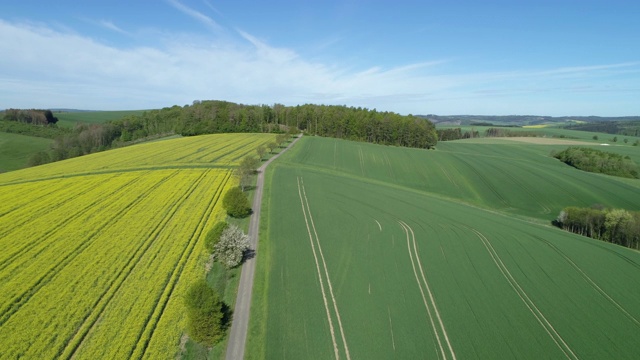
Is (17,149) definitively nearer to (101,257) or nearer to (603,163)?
(101,257)

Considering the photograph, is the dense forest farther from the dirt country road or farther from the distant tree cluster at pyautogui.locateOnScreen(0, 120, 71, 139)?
the dirt country road

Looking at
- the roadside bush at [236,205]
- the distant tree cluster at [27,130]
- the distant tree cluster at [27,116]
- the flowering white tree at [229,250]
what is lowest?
the flowering white tree at [229,250]

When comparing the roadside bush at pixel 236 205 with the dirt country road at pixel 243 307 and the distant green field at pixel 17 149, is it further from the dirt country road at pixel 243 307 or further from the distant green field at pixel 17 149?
the distant green field at pixel 17 149

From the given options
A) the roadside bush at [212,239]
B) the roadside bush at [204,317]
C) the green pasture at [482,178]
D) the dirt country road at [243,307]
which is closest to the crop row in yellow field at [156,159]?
the green pasture at [482,178]

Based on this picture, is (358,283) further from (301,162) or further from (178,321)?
(301,162)

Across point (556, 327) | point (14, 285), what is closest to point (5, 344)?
point (14, 285)
